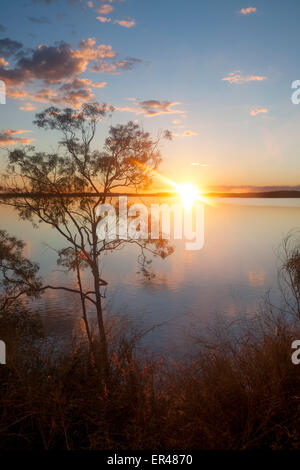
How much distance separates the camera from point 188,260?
6388 centimetres

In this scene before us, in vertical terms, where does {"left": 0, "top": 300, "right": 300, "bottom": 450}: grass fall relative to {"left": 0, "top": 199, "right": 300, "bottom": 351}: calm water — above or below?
above

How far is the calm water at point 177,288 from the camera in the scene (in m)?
34.8

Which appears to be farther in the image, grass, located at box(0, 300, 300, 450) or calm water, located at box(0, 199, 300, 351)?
calm water, located at box(0, 199, 300, 351)

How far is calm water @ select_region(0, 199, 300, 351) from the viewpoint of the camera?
34.8 meters

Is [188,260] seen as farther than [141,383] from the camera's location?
Yes

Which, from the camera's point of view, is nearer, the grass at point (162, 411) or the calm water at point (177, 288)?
the grass at point (162, 411)

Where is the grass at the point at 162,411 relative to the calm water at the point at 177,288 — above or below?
above

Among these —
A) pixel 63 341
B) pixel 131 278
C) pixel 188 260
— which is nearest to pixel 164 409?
pixel 63 341

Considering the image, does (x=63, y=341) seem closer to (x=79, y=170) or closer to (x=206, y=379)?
(x=79, y=170)

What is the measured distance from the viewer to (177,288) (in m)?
46.5

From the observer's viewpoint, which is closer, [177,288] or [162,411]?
[162,411]

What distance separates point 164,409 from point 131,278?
4555 centimetres

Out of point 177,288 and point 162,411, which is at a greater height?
point 162,411
